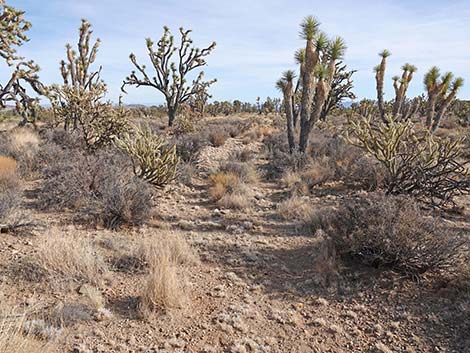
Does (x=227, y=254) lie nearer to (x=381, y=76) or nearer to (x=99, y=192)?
(x=99, y=192)

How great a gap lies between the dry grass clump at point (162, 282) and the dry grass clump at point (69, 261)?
0.61 m

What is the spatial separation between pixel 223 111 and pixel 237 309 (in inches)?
1614

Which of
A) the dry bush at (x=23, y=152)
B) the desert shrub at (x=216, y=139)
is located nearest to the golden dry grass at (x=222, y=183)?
the dry bush at (x=23, y=152)

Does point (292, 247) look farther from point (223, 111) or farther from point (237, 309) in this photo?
point (223, 111)

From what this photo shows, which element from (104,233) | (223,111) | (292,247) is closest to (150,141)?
(104,233)

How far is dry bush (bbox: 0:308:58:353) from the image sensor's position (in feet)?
7.86

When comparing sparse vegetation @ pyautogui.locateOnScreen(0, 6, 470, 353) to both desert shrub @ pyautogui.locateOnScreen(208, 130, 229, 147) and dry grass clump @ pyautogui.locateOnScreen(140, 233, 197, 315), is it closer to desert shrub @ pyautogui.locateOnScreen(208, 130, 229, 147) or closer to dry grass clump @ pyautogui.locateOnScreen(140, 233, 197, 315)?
dry grass clump @ pyautogui.locateOnScreen(140, 233, 197, 315)

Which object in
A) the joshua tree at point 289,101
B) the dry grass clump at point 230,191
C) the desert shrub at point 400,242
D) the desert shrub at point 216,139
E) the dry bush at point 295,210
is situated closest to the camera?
the desert shrub at point 400,242

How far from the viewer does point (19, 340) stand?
2.58m

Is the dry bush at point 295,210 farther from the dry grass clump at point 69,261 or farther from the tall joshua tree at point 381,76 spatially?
the tall joshua tree at point 381,76

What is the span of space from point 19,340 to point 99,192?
4388 mm

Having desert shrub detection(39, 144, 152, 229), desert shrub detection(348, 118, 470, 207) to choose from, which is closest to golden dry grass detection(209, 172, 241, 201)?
desert shrub detection(39, 144, 152, 229)

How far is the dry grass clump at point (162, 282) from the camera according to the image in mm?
3611

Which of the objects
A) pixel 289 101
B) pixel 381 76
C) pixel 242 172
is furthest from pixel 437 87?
pixel 242 172
